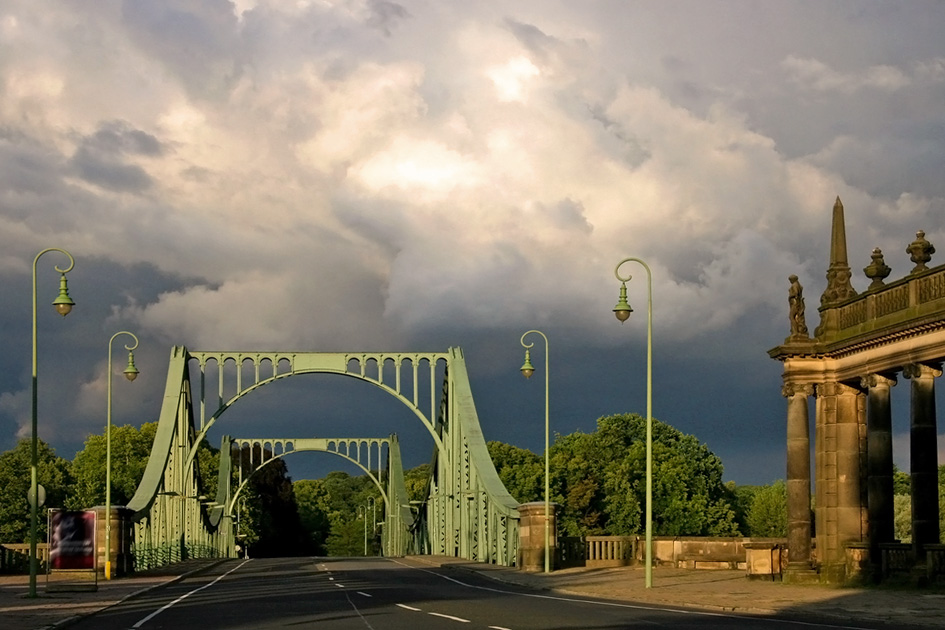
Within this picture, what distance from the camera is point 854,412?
1666 inches

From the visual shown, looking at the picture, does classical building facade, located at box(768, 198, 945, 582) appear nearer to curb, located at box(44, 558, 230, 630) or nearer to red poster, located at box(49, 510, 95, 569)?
curb, located at box(44, 558, 230, 630)

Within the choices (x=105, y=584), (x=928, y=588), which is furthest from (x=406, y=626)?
(x=105, y=584)

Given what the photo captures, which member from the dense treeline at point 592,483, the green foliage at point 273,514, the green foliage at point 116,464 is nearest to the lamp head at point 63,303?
the dense treeline at point 592,483

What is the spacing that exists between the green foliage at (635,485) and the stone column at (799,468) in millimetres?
74520

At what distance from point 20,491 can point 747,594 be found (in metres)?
92.8

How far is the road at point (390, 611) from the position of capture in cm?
2558

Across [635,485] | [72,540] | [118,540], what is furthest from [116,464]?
[72,540]

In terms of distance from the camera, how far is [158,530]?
240ft

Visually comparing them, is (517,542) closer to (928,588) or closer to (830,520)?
(830,520)

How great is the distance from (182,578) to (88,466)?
311ft

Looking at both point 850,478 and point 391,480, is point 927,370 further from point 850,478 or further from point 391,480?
point 391,480

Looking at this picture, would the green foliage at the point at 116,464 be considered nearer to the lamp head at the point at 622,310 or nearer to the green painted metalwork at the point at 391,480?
the green painted metalwork at the point at 391,480

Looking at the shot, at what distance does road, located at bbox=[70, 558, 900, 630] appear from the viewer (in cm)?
2558

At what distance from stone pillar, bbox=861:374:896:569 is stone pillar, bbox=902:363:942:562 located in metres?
1.39
